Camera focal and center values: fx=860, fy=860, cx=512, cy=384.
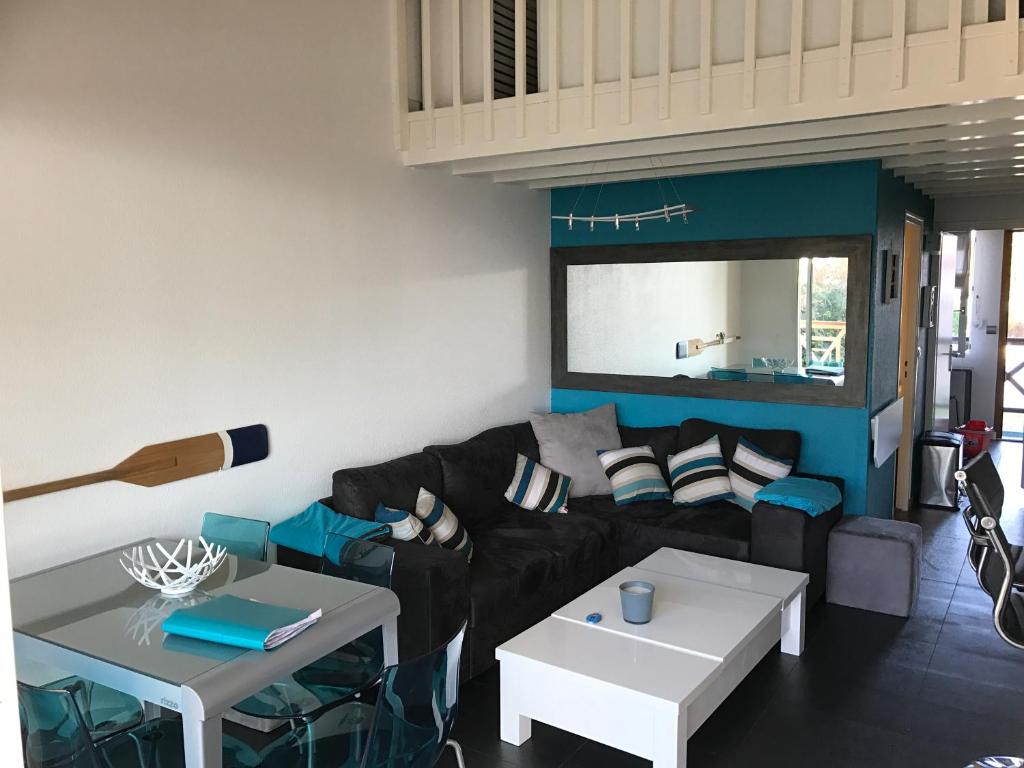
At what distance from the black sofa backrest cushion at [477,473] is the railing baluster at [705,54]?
211 cm

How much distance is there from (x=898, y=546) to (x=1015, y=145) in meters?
2.06

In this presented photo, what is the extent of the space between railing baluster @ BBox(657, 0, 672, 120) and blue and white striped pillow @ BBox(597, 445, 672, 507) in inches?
84.9

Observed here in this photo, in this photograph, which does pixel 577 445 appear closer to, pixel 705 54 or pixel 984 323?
pixel 705 54

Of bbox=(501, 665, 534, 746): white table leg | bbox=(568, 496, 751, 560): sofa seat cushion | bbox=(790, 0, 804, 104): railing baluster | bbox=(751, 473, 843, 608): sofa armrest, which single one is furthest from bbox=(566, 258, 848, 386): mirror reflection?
bbox=(501, 665, 534, 746): white table leg

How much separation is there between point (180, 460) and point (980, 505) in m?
2.94

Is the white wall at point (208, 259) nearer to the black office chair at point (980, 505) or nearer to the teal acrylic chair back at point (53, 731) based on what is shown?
the teal acrylic chair back at point (53, 731)

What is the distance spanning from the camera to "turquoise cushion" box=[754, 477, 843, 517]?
166 inches

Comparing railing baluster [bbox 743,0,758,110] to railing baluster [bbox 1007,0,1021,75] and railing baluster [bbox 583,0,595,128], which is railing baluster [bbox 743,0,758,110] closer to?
railing baluster [bbox 583,0,595,128]

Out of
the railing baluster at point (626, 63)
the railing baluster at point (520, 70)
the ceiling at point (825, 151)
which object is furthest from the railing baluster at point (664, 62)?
the railing baluster at point (520, 70)

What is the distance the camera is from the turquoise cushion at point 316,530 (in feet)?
11.7

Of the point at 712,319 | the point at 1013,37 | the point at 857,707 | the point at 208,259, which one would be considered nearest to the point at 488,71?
the point at 208,259

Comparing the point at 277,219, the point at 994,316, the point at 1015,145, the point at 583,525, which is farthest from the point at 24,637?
the point at 994,316

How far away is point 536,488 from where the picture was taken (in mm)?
4855

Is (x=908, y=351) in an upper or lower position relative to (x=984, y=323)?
lower
